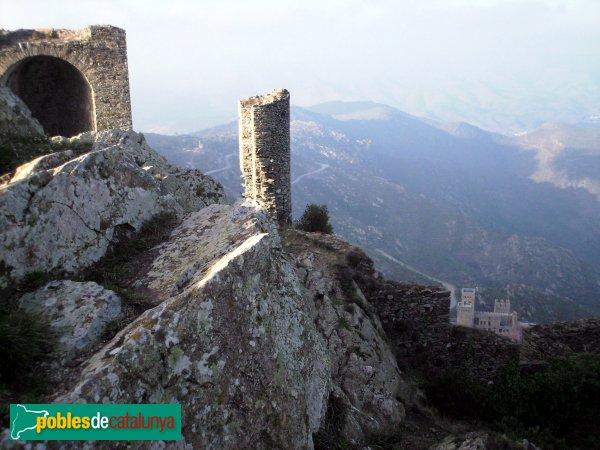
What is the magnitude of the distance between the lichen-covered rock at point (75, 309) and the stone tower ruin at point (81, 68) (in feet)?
43.5

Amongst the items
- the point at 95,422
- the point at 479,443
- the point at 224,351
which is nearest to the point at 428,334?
the point at 479,443

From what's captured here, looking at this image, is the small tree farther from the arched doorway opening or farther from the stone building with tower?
the stone building with tower

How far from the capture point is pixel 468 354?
46.1 ft

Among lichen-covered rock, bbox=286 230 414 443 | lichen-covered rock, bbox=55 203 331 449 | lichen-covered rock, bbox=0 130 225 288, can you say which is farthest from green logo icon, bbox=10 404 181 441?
lichen-covered rock, bbox=286 230 414 443

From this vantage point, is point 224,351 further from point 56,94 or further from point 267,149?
point 56,94

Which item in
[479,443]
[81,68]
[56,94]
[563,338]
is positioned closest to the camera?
[479,443]

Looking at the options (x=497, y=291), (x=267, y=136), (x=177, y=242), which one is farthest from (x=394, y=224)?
(x=177, y=242)

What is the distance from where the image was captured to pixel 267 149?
18719 millimetres

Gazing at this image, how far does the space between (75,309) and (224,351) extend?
5.58 feet

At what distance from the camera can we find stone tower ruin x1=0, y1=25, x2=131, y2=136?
57.6ft

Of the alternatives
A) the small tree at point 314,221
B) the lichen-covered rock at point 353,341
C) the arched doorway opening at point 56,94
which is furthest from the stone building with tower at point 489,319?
the arched doorway opening at point 56,94

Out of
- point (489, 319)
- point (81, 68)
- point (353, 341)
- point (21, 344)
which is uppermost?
point (81, 68)

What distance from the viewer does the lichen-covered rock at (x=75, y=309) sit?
553cm

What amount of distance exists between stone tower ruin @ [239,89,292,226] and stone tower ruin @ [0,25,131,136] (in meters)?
4.20
